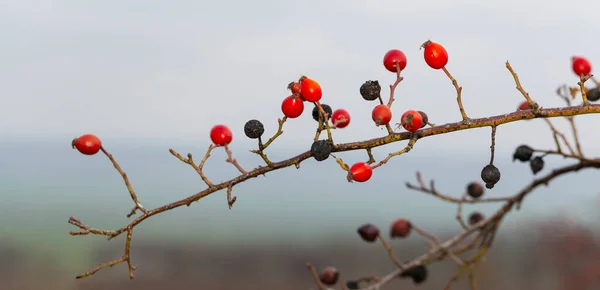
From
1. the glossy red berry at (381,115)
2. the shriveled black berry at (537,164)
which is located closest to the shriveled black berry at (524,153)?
the shriveled black berry at (537,164)

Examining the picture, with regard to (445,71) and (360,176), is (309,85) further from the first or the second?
(445,71)

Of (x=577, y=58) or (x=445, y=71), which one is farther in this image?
(x=577, y=58)

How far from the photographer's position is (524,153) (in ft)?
9.29

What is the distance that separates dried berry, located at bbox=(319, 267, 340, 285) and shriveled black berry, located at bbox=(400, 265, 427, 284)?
346mm

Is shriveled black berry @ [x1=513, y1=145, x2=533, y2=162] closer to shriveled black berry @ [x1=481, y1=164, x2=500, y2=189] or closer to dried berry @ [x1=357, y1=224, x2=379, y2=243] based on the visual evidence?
shriveled black berry @ [x1=481, y1=164, x2=500, y2=189]

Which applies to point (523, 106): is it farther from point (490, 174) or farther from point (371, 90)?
point (371, 90)

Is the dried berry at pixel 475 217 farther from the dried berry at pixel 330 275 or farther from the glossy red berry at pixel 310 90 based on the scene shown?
the glossy red berry at pixel 310 90

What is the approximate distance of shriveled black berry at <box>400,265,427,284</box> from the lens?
215cm

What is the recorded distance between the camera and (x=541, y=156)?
9.20ft

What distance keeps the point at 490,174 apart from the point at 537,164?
23 cm

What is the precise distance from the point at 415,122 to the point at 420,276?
0.78 m

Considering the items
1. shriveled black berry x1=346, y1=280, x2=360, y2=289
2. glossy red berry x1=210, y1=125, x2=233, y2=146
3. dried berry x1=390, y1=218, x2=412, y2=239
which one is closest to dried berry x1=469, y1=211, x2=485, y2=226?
dried berry x1=390, y1=218, x2=412, y2=239

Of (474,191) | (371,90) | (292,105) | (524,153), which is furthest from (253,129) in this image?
(524,153)

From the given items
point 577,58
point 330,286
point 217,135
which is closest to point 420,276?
point 330,286
